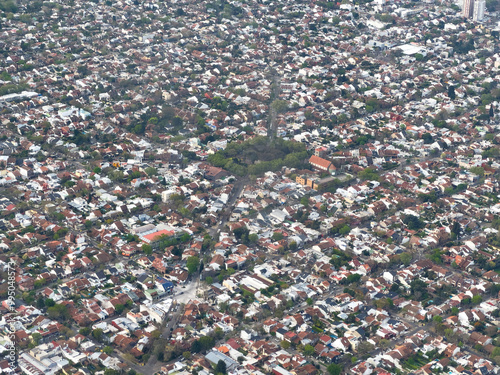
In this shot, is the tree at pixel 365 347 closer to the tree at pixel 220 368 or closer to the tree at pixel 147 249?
the tree at pixel 220 368

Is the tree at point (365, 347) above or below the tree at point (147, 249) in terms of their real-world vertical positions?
below

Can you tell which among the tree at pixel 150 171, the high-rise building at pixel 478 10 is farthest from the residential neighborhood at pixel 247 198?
the high-rise building at pixel 478 10

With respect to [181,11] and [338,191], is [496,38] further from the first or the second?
[338,191]

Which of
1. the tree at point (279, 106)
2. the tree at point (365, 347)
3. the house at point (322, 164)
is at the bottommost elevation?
the tree at point (365, 347)

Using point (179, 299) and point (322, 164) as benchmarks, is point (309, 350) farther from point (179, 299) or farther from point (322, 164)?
point (322, 164)

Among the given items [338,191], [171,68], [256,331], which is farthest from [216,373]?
[171,68]

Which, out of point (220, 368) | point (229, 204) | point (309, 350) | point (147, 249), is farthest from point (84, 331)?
point (229, 204)
